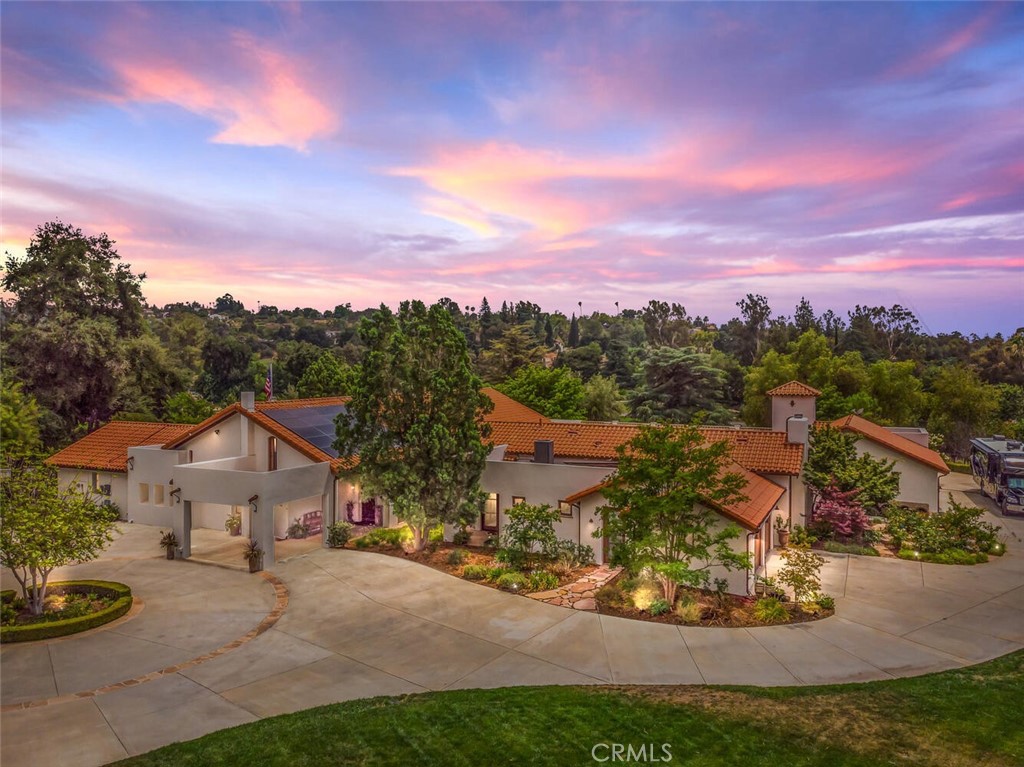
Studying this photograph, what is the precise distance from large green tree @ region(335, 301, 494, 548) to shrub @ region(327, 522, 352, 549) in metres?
2.46

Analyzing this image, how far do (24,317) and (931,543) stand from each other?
180ft

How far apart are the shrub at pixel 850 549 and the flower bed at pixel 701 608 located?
7133 millimetres

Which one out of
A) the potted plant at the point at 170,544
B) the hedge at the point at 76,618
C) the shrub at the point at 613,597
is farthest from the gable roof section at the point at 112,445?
the shrub at the point at 613,597

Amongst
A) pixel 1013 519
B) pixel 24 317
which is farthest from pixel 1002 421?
pixel 24 317

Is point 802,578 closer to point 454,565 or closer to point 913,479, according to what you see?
point 454,565

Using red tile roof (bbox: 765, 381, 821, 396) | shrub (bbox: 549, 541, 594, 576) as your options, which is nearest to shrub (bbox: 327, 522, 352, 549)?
shrub (bbox: 549, 541, 594, 576)

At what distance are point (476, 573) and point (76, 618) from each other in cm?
1086

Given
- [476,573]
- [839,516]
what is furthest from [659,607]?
[839,516]

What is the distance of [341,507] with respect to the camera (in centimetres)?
2425

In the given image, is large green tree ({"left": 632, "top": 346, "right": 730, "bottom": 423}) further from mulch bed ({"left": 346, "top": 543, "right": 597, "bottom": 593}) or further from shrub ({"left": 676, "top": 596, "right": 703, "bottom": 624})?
shrub ({"left": 676, "top": 596, "right": 703, "bottom": 624})

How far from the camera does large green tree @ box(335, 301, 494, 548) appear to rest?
21.0 metres

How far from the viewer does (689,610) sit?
15258mm

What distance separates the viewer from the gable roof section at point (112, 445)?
27.8 m

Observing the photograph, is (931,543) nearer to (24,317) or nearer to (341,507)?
(341,507)
